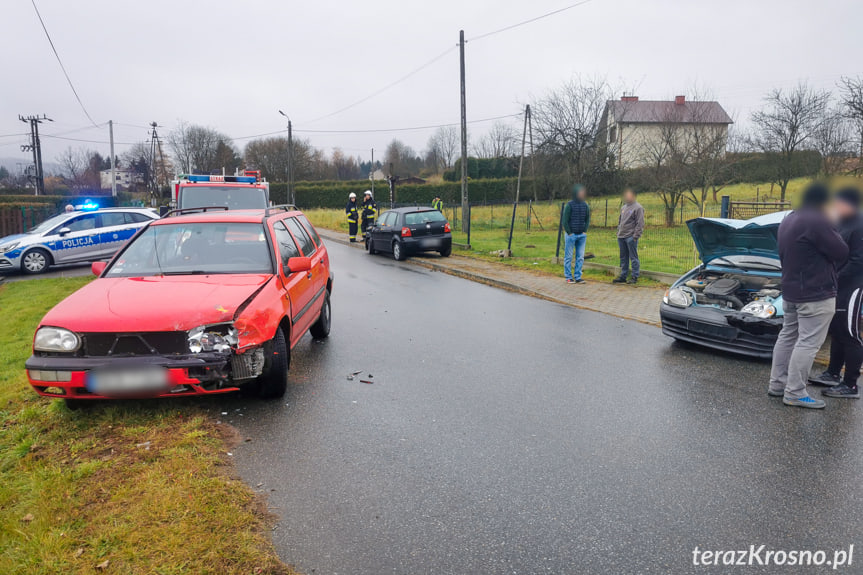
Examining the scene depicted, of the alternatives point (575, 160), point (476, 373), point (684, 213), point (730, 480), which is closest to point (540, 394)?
point (476, 373)

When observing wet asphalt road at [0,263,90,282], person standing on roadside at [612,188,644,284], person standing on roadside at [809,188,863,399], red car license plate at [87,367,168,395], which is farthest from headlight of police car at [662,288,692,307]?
wet asphalt road at [0,263,90,282]

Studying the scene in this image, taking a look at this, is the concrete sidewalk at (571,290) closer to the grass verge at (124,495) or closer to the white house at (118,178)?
the grass verge at (124,495)

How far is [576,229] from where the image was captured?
39.1ft

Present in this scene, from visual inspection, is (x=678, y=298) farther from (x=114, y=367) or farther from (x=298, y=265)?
(x=114, y=367)

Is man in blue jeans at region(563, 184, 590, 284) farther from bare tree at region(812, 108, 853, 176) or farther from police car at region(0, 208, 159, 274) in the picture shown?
bare tree at region(812, 108, 853, 176)

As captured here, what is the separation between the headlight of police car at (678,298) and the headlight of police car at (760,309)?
0.64 m

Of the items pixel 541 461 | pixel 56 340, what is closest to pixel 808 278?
pixel 541 461

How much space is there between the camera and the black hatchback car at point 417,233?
1686 centimetres

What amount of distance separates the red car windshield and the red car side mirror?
0.19 metres

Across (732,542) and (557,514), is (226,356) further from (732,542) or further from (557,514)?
(732,542)

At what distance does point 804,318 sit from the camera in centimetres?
484

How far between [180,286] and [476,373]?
292cm

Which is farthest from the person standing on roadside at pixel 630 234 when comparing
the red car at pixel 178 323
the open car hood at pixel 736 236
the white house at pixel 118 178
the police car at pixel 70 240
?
the white house at pixel 118 178

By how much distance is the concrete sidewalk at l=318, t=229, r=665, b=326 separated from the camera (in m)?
9.32
